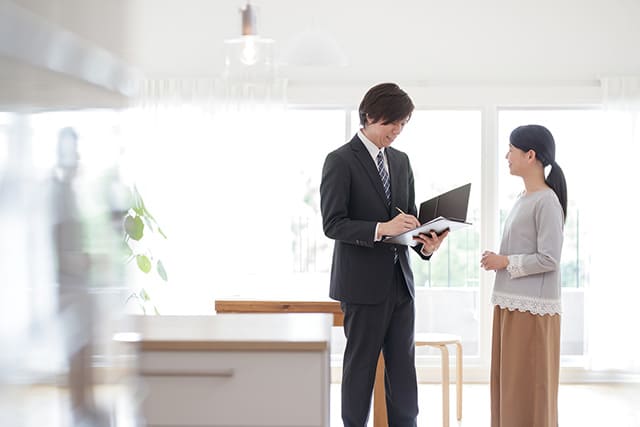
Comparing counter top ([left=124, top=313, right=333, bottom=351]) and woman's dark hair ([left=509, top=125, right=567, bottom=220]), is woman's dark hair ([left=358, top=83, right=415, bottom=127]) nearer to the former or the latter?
woman's dark hair ([left=509, top=125, right=567, bottom=220])

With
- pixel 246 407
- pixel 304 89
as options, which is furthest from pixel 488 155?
pixel 246 407

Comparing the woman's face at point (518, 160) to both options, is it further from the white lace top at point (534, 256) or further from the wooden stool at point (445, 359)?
the wooden stool at point (445, 359)

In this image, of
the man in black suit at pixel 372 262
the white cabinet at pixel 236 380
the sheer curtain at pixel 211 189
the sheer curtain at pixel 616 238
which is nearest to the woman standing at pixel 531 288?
the man in black suit at pixel 372 262

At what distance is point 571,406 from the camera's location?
15.5ft

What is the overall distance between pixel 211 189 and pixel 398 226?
112 inches

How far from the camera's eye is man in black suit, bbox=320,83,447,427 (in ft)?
9.48

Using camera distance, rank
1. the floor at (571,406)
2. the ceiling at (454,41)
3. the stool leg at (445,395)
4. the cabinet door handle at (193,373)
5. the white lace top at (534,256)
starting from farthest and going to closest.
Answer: the ceiling at (454,41) < the floor at (571,406) < the stool leg at (445,395) < the white lace top at (534,256) < the cabinet door handle at (193,373)

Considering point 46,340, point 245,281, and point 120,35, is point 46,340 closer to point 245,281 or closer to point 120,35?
point 120,35

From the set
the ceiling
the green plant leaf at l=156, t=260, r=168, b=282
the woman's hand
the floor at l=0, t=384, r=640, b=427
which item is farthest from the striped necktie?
the ceiling

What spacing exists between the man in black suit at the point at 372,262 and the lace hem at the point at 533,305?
0.49 m

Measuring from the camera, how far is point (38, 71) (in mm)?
434

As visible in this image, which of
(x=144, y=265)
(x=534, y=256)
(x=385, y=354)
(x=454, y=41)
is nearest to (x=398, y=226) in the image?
(x=385, y=354)

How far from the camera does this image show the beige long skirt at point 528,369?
315 cm

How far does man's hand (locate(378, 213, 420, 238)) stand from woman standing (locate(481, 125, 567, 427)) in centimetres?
57
